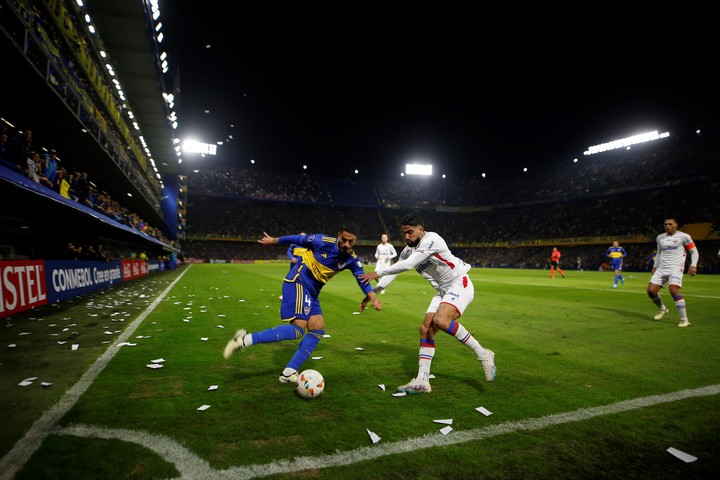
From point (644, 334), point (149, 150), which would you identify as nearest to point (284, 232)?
point (149, 150)

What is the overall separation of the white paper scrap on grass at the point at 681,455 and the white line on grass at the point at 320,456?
0.70m

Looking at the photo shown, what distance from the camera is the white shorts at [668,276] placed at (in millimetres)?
8898

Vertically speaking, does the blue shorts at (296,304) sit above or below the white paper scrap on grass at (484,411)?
above

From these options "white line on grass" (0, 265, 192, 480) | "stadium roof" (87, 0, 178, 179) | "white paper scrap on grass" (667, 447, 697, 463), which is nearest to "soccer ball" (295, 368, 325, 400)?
"white line on grass" (0, 265, 192, 480)

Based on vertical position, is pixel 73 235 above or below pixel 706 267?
above

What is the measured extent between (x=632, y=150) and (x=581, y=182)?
25.6 ft

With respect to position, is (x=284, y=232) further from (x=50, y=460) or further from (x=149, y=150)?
(x=50, y=460)

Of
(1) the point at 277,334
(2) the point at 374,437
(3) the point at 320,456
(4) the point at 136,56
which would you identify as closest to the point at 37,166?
(1) the point at 277,334

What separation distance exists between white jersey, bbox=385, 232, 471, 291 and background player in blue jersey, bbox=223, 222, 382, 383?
0.65 meters

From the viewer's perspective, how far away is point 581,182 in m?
59.6

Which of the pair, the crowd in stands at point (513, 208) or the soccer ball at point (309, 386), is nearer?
the soccer ball at point (309, 386)

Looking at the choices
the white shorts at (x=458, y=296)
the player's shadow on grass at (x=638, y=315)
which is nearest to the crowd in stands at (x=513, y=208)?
the player's shadow on grass at (x=638, y=315)

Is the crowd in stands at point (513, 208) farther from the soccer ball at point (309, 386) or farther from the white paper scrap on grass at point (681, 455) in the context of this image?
the soccer ball at point (309, 386)

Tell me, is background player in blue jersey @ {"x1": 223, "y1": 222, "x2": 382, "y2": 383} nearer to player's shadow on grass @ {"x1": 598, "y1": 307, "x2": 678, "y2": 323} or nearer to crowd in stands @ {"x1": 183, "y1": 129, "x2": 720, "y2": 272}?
player's shadow on grass @ {"x1": 598, "y1": 307, "x2": 678, "y2": 323}
